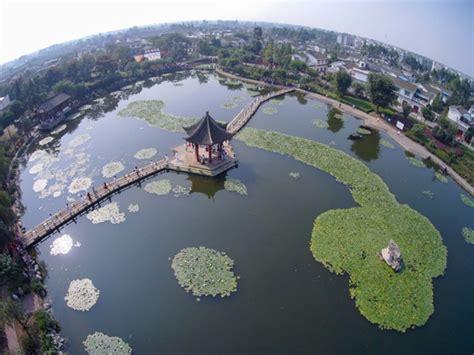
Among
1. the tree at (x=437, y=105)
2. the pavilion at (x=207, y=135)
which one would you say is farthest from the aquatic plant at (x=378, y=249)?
the tree at (x=437, y=105)

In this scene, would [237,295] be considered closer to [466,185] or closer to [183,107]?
[466,185]

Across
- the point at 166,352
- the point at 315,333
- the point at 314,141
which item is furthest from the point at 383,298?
the point at 314,141

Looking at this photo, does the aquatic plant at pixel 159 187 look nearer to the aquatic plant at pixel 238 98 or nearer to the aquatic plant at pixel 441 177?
the aquatic plant at pixel 238 98

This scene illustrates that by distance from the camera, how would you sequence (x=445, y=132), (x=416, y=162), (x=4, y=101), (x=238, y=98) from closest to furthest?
(x=416, y=162), (x=445, y=132), (x=4, y=101), (x=238, y=98)

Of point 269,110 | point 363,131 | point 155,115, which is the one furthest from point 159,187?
point 363,131

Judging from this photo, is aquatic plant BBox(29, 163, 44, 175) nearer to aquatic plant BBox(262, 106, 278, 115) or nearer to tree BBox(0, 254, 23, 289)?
tree BBox(0, 254, 23, 289)

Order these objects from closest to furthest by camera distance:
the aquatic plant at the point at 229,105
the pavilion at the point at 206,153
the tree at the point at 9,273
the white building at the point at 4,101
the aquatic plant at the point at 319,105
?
the tree at the point at 9,273 → the pavilion at the point at 206,153 → the white building at the point at 4,101 → the aquatic plant at the point at 229,105 → the aquatic plant at the point at 319,105

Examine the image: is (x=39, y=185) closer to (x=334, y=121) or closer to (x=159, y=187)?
(x=159, y=187)
